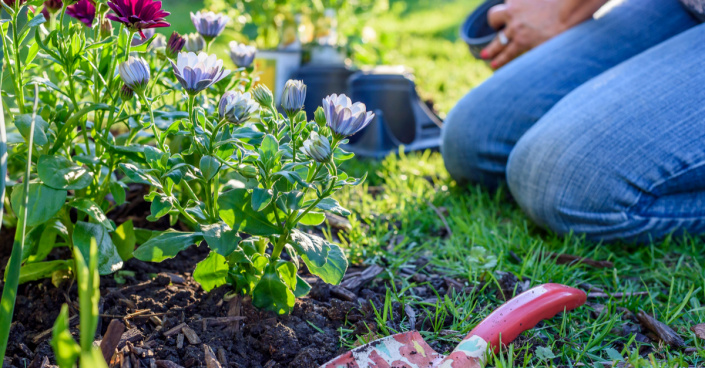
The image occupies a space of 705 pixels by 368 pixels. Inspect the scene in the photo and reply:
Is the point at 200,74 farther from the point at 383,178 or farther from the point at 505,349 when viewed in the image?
the point at 383,178

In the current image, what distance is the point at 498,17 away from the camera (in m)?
2.01

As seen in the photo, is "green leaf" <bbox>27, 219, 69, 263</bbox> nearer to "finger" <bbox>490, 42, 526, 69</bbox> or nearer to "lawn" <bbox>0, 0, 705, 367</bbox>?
"lawn" <bbox>0, 0, 705, 367</bbox>

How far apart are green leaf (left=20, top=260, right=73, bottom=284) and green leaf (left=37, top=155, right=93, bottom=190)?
188mm

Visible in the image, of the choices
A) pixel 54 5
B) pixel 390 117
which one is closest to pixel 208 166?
pixel 54 5

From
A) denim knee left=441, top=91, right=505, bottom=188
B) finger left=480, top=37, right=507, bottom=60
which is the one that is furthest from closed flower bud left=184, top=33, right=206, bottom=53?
finger left=480, top=37, right=507, bottom=60

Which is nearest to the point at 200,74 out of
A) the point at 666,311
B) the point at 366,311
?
the point at 366,311

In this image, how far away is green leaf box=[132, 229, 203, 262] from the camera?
32.7 inches

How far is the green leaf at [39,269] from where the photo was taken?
988 millimetres

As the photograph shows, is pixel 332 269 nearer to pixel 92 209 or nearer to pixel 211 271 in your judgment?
pixel 211 271

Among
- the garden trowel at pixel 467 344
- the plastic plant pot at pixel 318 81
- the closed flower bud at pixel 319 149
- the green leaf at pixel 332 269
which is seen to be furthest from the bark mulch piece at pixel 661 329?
the plastic plant pot at pixel 318 81

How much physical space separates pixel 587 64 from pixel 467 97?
0.37 meters

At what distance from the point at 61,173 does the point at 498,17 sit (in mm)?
1579

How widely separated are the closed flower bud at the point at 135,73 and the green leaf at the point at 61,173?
198 mm

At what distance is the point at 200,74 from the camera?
778 millimetres
